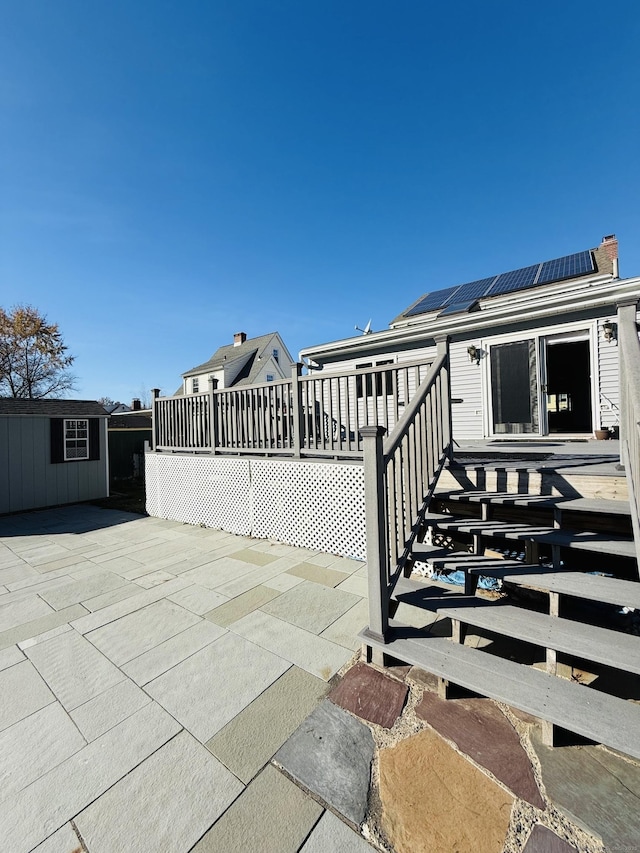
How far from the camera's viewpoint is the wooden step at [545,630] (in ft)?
5.25

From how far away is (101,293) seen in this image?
1167 cm

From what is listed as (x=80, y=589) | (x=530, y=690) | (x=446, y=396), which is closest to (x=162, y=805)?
(x=530, y=690)

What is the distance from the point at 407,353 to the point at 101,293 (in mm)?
10827

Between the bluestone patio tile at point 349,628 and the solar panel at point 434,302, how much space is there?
837cm

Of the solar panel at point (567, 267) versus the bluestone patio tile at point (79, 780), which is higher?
the solar panel at point (567, 267)

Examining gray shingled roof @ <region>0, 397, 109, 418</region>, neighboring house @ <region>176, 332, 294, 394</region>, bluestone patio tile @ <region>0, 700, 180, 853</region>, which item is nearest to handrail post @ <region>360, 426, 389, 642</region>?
bluestone patio tile @ <region>0, 700, 180, 853</region>

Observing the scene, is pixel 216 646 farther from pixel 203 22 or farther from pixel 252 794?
pixel 203 22

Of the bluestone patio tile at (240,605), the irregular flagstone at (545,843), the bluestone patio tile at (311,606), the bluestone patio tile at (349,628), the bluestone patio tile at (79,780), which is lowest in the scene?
the bluestone patio tile at (240,605)

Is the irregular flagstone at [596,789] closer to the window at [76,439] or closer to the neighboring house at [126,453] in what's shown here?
the window at [76,439]

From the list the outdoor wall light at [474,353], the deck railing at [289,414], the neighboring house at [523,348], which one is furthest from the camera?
the outdoor wall light at [474,353]

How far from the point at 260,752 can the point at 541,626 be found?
1.59 metres

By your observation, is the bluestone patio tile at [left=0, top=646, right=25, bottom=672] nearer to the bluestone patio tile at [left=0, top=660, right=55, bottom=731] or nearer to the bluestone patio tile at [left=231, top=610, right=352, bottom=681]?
the bluestone patio tile at [left=0, top=660, right=55, bottom=731]

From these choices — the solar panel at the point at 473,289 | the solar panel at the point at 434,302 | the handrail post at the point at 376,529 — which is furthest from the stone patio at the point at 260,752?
the solar panel at the point at 473,289

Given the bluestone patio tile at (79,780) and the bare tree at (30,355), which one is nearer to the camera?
the bluestone patio tile at (79,780)
